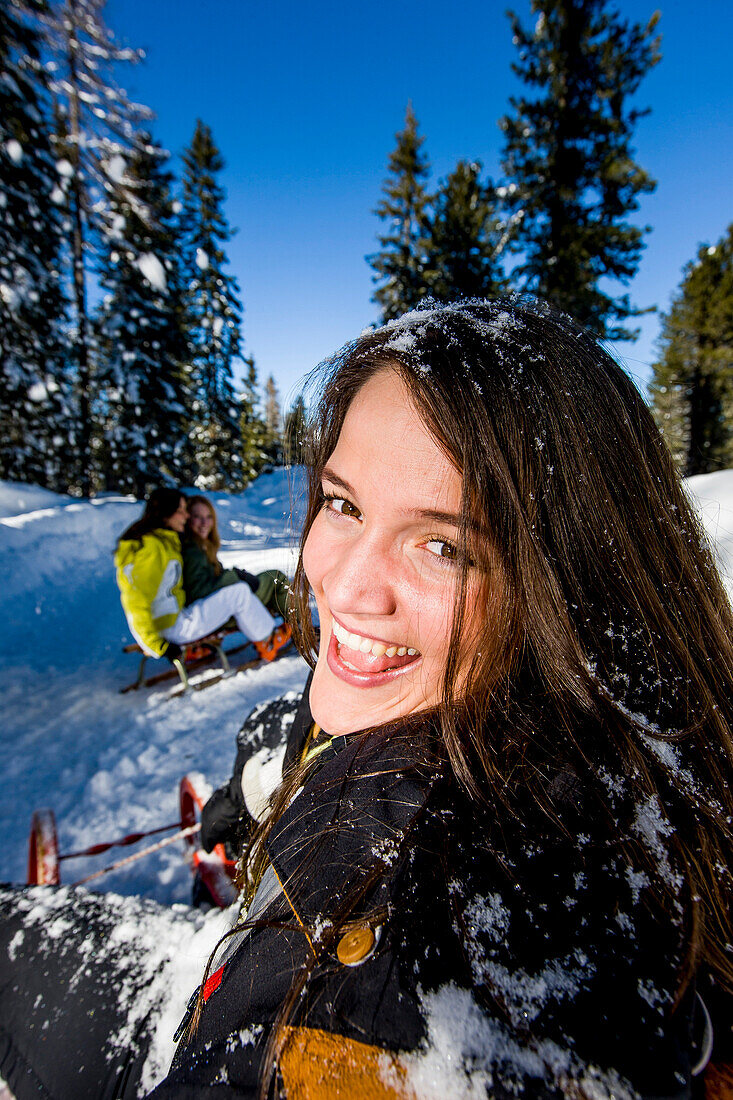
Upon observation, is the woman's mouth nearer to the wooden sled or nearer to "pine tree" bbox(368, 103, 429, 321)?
the wooden sled

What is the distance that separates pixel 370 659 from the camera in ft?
4.16

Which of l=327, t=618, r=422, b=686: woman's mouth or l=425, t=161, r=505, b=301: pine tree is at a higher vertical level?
l=425, t=161, r=505, b=301: pine tree

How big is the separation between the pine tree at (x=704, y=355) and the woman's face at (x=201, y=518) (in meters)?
21.1

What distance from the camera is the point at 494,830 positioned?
2.57ft

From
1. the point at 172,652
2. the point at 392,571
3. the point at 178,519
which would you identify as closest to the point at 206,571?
the point at 178,519

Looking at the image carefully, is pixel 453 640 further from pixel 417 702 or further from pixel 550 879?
pixel 550 879

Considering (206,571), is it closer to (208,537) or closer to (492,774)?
(208,537)

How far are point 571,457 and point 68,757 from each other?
177 inches

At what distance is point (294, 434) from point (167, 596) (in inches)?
125

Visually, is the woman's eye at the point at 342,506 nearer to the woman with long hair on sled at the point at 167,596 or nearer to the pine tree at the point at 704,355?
the woman with long hair on sled at the point at 167,596

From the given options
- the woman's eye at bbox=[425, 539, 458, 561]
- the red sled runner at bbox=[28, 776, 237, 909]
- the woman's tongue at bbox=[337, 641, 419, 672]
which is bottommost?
the red sled runner at bbox=[28, 776, 237, 909]

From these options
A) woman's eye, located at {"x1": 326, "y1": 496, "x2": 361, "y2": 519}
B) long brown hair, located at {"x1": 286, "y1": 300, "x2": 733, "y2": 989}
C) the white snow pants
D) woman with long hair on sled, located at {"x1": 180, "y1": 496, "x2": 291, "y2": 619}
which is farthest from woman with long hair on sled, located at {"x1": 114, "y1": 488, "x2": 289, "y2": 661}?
long brown hair, located at {"x1": 286, "y1": 300, "x2": 733, "y2": 989}

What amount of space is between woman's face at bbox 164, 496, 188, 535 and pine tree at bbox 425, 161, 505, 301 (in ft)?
42.5

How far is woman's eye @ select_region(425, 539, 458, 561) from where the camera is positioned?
112cm
